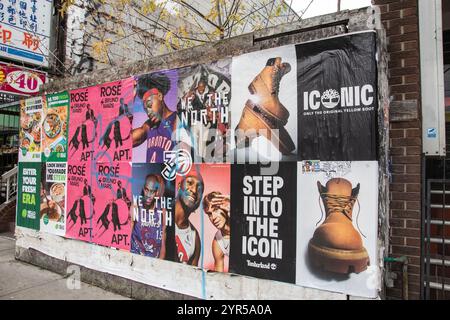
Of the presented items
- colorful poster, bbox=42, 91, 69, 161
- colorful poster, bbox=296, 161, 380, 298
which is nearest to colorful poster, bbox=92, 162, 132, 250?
colorful poster, bbox=42, 91, 69, 161

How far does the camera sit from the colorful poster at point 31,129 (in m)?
6.32

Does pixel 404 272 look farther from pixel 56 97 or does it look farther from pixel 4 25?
pixel 4 25

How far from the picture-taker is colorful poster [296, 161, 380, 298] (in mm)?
3051

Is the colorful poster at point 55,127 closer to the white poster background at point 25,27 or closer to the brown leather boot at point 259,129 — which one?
the white poster background at point 25,27

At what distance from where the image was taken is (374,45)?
314 centimetres

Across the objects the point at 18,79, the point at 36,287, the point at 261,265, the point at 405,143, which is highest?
the point at 18,79

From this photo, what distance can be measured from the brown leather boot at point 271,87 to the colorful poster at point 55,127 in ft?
11.4

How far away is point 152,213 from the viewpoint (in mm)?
4531

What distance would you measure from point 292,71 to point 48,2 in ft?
29.1

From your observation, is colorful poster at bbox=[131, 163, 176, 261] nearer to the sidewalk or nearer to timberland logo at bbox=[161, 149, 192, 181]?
timberland logo at bbox=[161, 149, 192, 181]

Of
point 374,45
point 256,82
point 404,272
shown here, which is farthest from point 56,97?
point 404,272

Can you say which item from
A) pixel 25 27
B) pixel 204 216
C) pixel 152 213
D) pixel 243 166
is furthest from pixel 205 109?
pixel 25 27

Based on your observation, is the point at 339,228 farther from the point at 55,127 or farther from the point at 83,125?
the point at 55,127

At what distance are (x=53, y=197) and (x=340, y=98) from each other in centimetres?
474
